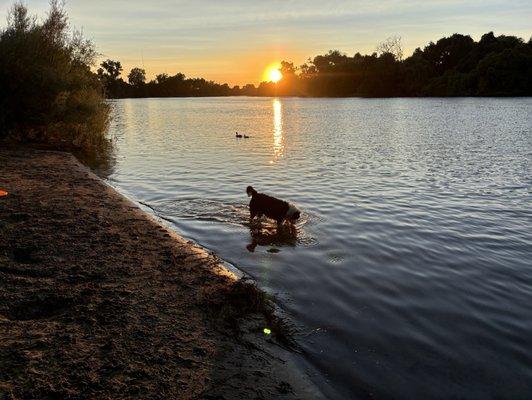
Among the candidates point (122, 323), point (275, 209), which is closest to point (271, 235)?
point (275, 209)

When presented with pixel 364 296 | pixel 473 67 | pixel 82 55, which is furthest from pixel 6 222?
pixel 473 67

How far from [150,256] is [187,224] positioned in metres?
4.07

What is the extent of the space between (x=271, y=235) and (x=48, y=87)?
62.0 ft

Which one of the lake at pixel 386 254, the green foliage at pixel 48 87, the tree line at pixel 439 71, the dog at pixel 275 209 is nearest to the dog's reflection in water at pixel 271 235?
the lake at pixel 386 254

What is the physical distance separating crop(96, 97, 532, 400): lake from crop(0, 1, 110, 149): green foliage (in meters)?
5.50

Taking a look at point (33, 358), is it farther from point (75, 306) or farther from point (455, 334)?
point (455, 334)

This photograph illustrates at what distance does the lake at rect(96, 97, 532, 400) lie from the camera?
5.86 meters

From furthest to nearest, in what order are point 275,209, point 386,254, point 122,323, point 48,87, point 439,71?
1. point 439,71
2. point 48,87
3. point 275,209
4. point 386,254
5. point 122,323

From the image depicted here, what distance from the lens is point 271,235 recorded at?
11.5 metres

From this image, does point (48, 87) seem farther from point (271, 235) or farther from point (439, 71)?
point (439, 71)

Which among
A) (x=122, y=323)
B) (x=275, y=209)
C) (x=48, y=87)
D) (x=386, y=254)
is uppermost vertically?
A: (x=48, y=87)

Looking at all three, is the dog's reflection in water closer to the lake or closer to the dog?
the lake

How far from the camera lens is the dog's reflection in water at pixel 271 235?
1090 centimetres

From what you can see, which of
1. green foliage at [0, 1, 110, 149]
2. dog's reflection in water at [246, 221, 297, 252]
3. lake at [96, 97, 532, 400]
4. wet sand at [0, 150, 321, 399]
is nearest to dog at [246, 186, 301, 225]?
dog's reflection in water at [246, 221, 297, 252]
